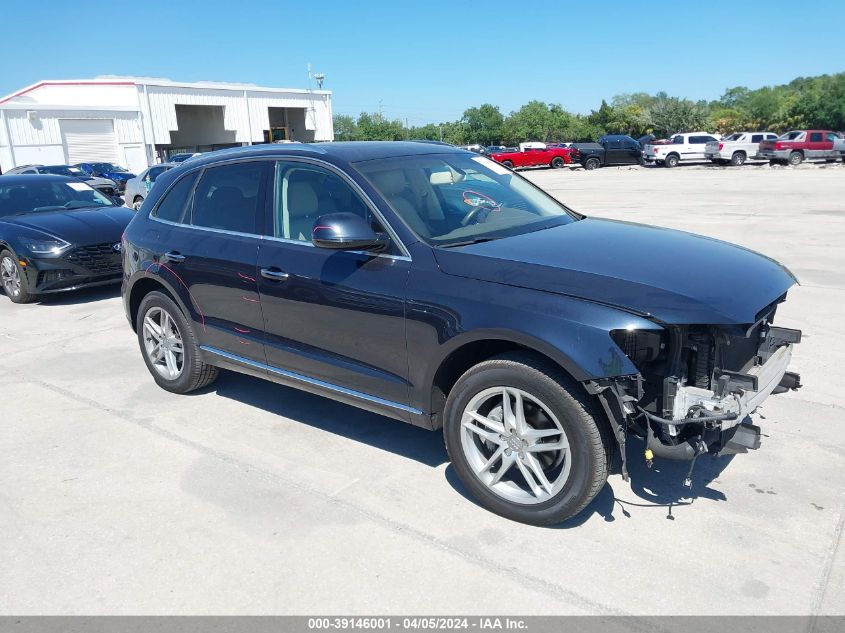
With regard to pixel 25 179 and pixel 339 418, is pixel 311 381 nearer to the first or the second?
pixel 339 418

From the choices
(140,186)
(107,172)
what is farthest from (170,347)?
(107,172)

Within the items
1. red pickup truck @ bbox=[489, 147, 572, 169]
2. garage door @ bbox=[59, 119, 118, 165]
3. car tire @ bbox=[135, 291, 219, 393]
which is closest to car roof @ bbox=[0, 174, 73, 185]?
car tire @ bbox=[135, 291, 219, 393]

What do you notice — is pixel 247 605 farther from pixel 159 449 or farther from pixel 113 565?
pixel 159 449

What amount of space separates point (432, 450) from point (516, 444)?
1063 mm

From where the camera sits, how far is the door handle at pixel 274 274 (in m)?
4.15

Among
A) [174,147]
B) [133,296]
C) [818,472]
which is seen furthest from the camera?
[174,147]

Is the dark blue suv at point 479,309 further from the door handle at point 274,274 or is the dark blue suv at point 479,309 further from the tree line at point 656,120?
the tree line at point 656,120

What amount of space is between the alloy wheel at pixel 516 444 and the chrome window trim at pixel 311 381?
1.28ft

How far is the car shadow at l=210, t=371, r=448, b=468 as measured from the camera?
4332 millimetres

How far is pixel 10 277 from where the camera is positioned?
9070 mm

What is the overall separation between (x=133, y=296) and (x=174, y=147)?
2003 inches

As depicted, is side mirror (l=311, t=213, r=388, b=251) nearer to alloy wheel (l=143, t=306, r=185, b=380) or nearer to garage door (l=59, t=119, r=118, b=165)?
alloy wheel (l=143, t=306, r=185, b=380)

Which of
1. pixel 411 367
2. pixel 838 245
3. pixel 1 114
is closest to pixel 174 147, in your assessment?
pixel 1 114

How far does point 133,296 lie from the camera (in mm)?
5559
